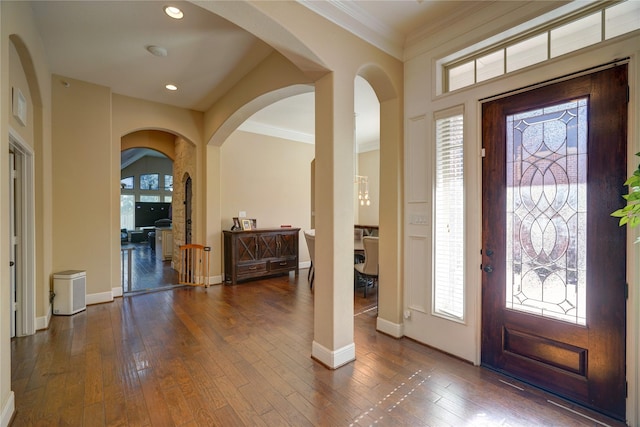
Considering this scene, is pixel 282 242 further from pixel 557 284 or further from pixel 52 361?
pixel 557 284

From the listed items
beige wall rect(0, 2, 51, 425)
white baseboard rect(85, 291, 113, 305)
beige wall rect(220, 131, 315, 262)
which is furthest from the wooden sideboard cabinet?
beige wall rect(0, 2, 51, 425)

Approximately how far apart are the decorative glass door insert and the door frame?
4.84 m

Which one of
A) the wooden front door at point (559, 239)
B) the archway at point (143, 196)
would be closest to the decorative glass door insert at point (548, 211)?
the wooden front door at point (559, 239)

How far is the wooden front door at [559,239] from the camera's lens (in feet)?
6.21

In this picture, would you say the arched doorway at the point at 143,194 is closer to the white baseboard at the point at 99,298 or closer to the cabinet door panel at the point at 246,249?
the cabinet door panel at the point at 246,249

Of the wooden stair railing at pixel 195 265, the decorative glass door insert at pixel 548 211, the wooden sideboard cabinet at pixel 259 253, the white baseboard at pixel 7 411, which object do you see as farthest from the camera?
the wooden sideboard cabinet at pixel 259 253

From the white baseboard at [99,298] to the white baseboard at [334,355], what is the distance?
3.57m

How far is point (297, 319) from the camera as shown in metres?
3.65

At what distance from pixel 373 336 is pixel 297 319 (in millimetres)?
1025

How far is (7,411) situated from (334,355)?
2.23 m

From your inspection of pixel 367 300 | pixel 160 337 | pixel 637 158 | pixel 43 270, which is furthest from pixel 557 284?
pixel 43 270

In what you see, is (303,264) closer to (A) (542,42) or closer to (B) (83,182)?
(B) (83,182)

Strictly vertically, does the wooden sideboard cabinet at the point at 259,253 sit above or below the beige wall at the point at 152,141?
below

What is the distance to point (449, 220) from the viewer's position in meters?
2.74
